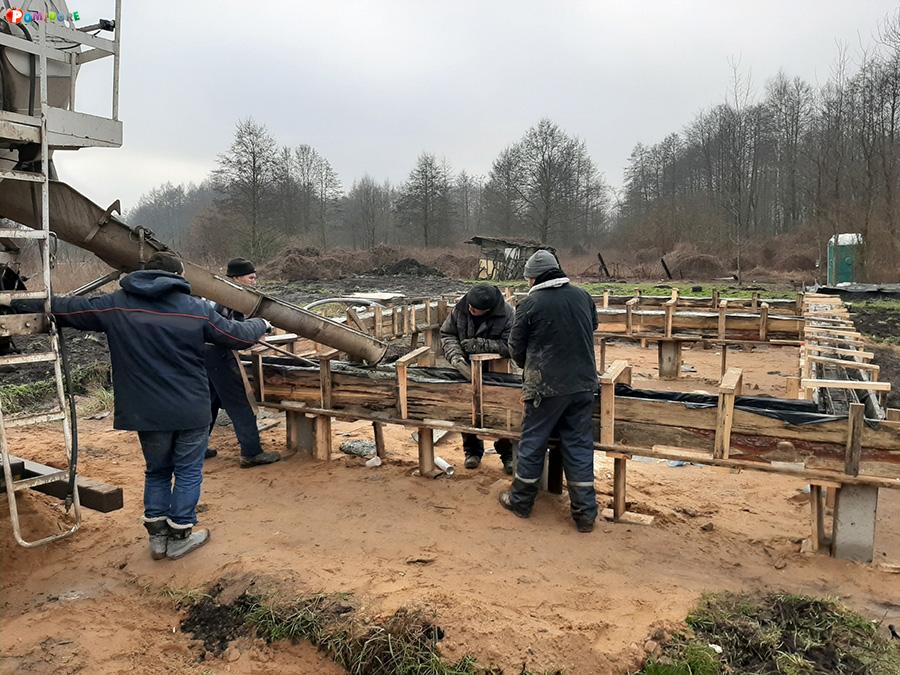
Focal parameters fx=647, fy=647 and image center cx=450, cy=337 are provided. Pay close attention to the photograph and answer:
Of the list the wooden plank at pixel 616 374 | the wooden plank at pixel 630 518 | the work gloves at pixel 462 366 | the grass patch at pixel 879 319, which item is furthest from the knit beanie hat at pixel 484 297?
the grass patch at pixel 879 319

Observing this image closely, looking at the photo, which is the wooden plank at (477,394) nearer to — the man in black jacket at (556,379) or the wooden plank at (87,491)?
the man in black jacket at (556,379)

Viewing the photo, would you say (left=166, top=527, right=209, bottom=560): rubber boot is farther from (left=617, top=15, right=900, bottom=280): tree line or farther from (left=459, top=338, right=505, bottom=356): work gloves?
(left=617, top=15, right=900, bottom=280): tree line

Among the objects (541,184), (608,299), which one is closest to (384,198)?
(541,184)

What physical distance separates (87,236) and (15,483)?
5.66ft

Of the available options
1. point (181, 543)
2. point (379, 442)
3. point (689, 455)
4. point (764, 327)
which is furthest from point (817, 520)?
point (764, 327)

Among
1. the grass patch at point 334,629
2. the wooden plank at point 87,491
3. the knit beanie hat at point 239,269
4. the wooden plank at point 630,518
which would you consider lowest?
the grass patch at point 334,629

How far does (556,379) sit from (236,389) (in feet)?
10.3

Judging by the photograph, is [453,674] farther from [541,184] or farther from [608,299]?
[541,184]

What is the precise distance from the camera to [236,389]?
6113mm

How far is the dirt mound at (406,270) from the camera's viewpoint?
3679cm

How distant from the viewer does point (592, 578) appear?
412 centimetres

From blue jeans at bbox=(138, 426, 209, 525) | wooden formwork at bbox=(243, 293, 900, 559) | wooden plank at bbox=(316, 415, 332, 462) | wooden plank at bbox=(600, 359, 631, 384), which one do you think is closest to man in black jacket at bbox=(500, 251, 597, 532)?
wooden plank at bbox=(600, 359, 631, 384)

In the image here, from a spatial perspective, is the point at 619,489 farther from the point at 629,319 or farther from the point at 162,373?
the point at 629,319

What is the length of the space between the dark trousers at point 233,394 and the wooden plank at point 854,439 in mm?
4874
